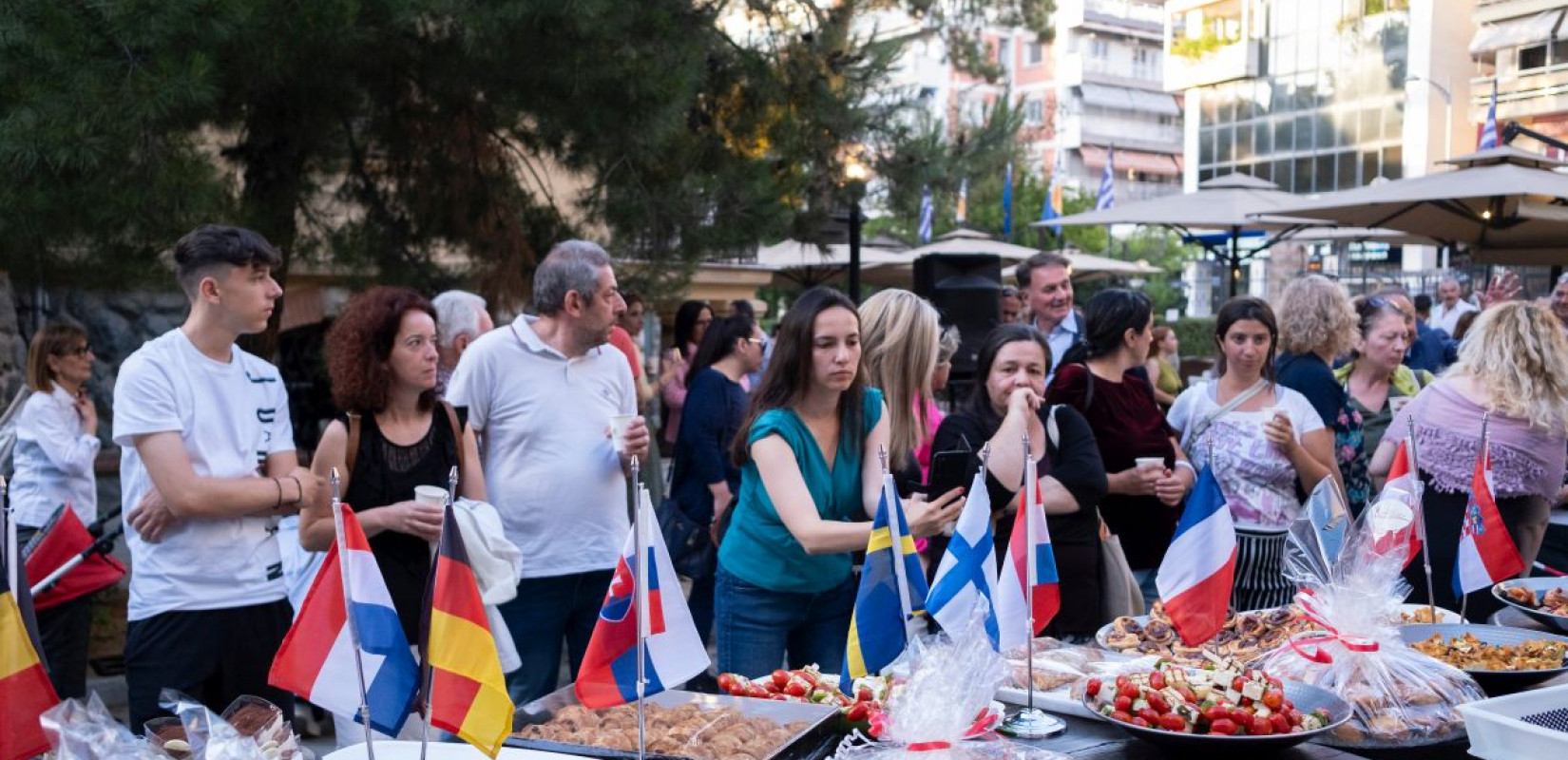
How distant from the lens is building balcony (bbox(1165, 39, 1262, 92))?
138 feet

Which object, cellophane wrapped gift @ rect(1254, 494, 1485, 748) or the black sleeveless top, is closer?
cellophane wrapped gift @ rect(1254, 494, 1485, 748)

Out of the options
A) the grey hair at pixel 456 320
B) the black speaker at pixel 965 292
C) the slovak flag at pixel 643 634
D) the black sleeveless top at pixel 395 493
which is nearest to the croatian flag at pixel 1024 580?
the slovak flag at pixel 643 634

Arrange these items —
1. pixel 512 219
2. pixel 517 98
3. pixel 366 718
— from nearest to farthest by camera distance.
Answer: pixel 366 718 → pixel 517 98 → pixel 512 219

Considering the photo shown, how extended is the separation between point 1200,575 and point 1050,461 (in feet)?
4.00

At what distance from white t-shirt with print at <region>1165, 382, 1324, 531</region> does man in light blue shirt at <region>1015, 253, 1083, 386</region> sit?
1.59 metres

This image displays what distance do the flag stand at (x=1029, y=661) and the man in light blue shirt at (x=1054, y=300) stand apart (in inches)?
151

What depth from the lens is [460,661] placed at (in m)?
2.34

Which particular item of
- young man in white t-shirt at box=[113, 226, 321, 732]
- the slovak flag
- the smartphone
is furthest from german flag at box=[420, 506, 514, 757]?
the smartphone

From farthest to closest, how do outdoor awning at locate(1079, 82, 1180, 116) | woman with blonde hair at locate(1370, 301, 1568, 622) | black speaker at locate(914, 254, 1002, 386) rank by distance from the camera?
outdoor awning at locate(1079, 82, 1180, 116) → black speaker at locate(914, 254, 1002, 386) → woman with blonde hair at locate(1370, 301, 1568, 622)

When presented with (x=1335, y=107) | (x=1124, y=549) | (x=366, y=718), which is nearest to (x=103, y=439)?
(x=1124, y=549)

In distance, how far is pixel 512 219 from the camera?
7609 mm

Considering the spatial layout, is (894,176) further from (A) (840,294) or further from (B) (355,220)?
(A) (840,294)

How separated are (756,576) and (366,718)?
1.78 m

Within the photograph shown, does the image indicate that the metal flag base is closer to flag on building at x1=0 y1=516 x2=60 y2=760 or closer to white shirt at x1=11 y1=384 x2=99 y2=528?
flag on building at x1=0 y1=516 x2=60 y2=760
